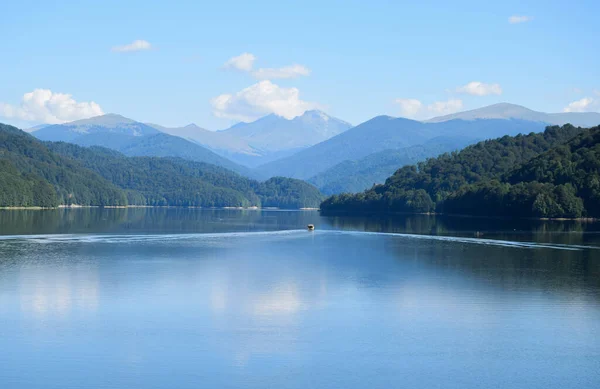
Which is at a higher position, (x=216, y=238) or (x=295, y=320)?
(x=216, y=238)

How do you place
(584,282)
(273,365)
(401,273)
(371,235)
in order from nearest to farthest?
(273,365), (584,282), (401,273), (371,235)

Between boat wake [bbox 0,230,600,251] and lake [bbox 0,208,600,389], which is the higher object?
boat wake [bbox 0,230,600,251]

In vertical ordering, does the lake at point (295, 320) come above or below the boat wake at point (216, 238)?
below

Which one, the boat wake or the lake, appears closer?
the lake

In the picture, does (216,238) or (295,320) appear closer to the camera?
(295,320)

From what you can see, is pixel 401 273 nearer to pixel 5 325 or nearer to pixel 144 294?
pixel 144 294

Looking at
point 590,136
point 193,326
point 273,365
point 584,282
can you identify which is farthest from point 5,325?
point 590,136

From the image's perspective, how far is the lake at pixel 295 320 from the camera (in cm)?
3167

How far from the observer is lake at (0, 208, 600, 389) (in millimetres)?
31672

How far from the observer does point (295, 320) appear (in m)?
41.7

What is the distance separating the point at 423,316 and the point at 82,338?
18448 millimetres

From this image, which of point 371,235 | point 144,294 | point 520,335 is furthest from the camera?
point 371,235

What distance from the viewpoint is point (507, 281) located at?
58312 millimetres

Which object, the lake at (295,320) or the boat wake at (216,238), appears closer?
the lake at (295,320)
